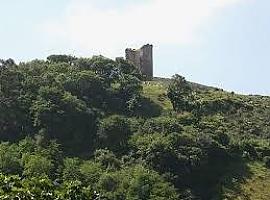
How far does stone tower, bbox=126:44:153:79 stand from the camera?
124 meters

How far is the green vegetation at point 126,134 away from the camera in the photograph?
7338 centimetres

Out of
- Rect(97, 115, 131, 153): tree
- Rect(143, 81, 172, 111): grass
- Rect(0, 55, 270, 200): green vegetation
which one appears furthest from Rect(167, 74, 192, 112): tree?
Rect(97, 115, 131, 153): tree

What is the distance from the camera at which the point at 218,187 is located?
76.7m

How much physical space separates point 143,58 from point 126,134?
4163 centimetres

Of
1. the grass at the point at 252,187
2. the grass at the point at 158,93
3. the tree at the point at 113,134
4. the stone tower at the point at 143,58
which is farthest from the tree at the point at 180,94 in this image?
the grass at the point at 252,187

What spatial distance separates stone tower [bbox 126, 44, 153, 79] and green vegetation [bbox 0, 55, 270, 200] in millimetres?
17129

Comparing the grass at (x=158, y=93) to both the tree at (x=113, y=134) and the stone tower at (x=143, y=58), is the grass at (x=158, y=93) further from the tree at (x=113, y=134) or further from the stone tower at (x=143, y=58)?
the tree at (x=113, y=134)

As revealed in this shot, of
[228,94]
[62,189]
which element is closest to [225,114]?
[228,94]

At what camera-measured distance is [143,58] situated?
12419 centimetres

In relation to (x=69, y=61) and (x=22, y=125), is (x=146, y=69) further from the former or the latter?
(x=22, y=125)

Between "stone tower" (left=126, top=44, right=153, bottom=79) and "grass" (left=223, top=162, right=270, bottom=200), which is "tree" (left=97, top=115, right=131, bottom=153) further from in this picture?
"stone tower" (left=126, top=44, right=153, bottom=79)

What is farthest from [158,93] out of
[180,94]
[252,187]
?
[252,187]

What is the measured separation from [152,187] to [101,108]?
23342 mm

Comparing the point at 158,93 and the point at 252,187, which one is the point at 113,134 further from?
the point at 158,93
